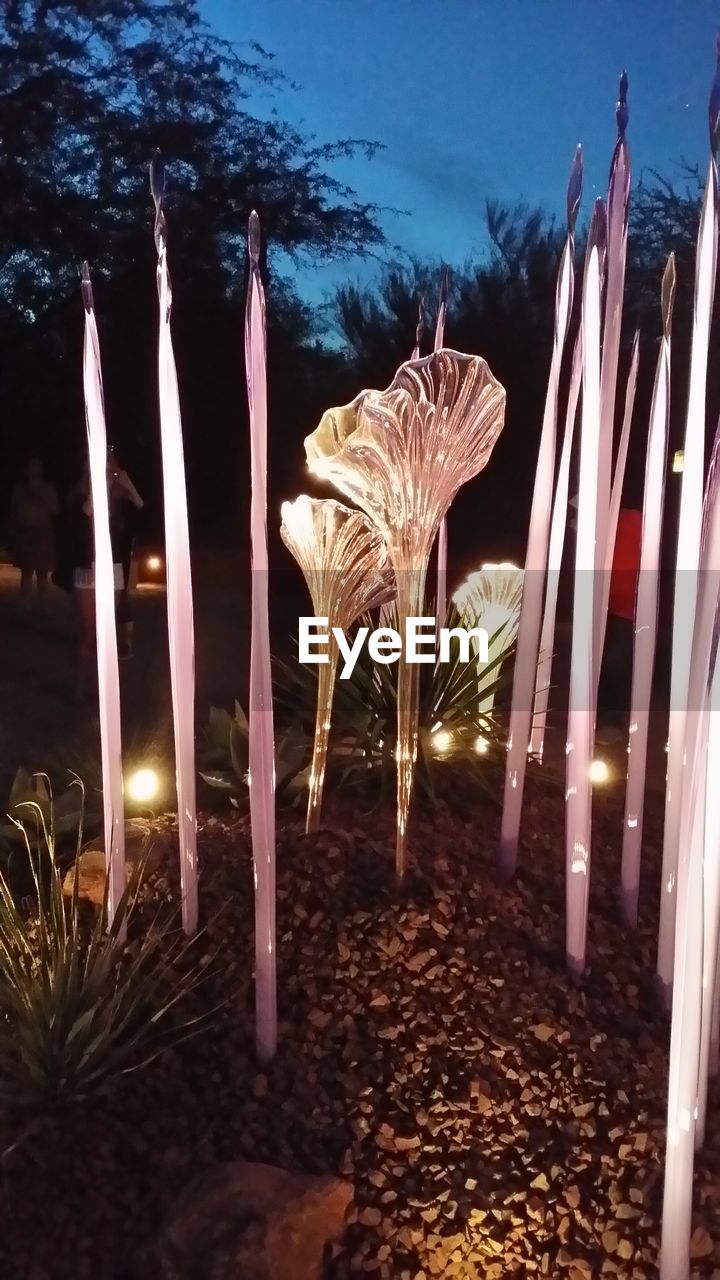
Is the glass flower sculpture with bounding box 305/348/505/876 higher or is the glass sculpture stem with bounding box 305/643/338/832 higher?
the glass flower sculpture with bounding box 305/348/505/876

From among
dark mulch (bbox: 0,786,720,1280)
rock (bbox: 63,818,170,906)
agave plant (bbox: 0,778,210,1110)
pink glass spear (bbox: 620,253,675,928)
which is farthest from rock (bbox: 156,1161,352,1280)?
pink glass spear (bbox: 620,253,675,928)

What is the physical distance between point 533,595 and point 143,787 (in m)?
1.33

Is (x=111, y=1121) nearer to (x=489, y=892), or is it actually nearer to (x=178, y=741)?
(x=178, y=741)

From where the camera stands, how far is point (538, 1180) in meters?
1.61

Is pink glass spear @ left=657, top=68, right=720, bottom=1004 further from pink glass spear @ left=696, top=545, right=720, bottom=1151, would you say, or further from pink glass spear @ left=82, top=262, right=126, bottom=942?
pink glass spear @ left=82, top=262, right=126, bottom=942

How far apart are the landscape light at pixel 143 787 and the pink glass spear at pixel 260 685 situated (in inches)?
40.4

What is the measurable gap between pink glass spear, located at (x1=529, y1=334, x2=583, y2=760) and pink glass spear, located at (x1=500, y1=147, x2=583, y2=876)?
0.10 ft

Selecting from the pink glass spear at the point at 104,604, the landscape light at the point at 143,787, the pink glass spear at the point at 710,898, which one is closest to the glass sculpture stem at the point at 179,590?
the pink glass spear at the point at 104,604

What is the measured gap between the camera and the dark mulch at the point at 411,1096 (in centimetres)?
154

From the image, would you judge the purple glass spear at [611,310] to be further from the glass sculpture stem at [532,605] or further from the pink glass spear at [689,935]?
the pink glass spear at [689,935]

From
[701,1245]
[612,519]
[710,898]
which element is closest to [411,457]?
[612,519]

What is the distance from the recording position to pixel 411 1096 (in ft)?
5.74

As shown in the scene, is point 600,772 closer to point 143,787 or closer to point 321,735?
point 321,735

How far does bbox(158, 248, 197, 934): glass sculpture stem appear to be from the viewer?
1810 mm
